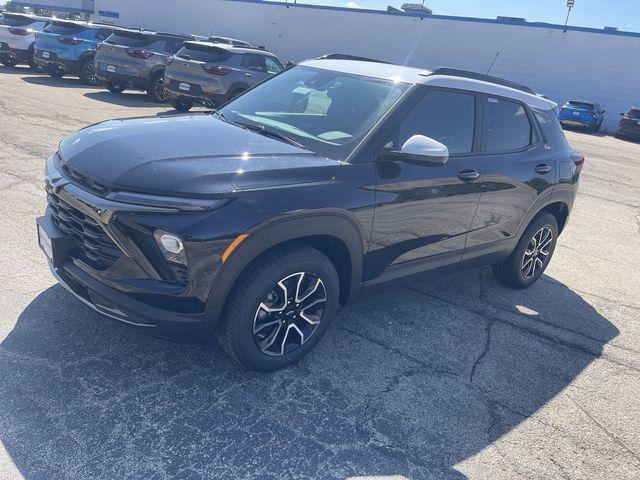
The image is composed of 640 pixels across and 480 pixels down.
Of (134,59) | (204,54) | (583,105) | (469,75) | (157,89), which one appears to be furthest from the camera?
(583,105)

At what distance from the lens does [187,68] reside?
11836 mm

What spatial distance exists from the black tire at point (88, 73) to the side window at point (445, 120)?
1382 centimetres

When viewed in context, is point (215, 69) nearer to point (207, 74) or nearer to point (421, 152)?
point (207, 74)

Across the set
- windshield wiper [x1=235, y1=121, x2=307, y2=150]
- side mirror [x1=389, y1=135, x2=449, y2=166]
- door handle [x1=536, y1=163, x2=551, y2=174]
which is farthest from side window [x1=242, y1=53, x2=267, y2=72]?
side mirror [x1=389, y1=135, x2=449, y2=166]

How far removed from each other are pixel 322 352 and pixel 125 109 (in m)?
10.4

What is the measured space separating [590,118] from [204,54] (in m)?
19.3

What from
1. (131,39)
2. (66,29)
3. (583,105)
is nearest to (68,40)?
(66,29)

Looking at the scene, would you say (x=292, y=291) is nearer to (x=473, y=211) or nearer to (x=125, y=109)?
(x=473, y=211)

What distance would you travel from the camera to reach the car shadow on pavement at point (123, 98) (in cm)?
1332

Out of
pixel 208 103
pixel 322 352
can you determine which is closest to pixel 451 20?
pixel 208 103

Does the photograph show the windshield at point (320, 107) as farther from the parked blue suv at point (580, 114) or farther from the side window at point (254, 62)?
the parked blue suv at point (580, 114)

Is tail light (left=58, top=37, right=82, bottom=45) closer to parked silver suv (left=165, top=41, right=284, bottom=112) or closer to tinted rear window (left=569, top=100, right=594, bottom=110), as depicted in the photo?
parked silver suv (left=165, top=41, right=284, bottom=112)

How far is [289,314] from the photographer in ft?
10.6

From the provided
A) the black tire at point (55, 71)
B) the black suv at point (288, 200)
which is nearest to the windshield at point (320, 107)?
the black suv at point (288, 200)
